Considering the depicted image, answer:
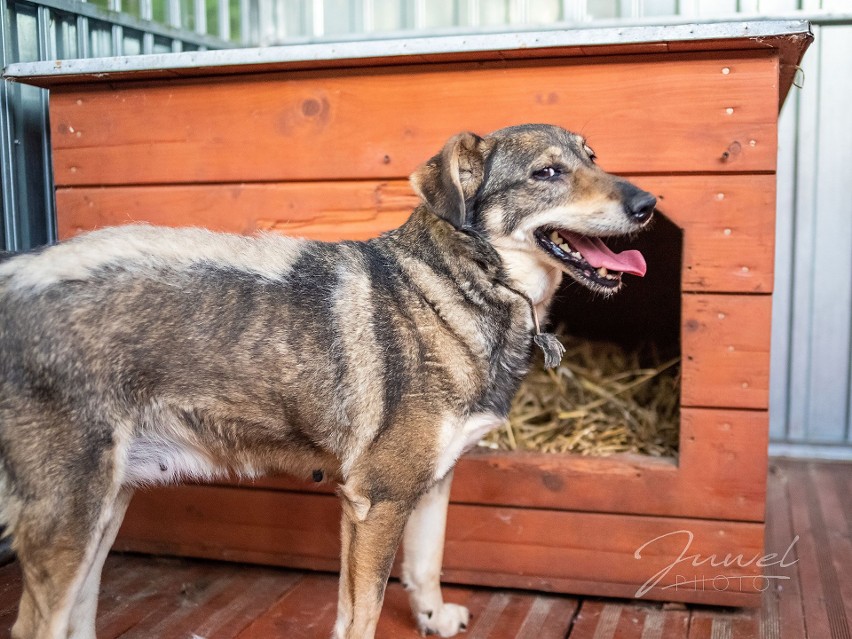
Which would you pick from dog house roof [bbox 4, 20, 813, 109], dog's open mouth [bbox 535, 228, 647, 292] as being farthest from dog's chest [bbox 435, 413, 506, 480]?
dog house roof [bbox 4, 20, 813, 109]

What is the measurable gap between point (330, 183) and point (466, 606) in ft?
5.33

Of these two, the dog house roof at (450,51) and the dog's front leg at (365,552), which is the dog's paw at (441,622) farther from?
the dog house roof at (450,51)

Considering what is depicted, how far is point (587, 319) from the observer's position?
4496mm

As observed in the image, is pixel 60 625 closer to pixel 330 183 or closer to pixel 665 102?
pixel 330 183

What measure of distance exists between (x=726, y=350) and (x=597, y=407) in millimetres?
1053

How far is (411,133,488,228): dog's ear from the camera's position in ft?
7.67

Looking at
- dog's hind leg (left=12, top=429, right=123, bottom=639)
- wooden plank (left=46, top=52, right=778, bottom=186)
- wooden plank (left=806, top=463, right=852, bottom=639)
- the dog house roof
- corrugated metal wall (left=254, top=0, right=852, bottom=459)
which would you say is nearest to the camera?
dog's hind leg (left=12, top=429, right=123, bottom=639)

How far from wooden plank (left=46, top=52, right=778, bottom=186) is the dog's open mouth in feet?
1.57

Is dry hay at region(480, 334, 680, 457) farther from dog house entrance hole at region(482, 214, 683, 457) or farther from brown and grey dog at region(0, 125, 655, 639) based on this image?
brown and grey dog at region(0, 125, 655, 639)

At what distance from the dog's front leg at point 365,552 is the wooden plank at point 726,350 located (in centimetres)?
115

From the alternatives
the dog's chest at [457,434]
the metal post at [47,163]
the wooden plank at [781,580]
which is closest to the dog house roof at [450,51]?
the metal post at [47,163]

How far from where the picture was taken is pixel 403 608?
9.76 ft

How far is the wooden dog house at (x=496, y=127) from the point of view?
273 centimetres

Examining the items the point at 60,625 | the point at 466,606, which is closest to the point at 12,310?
the point at 60,625
